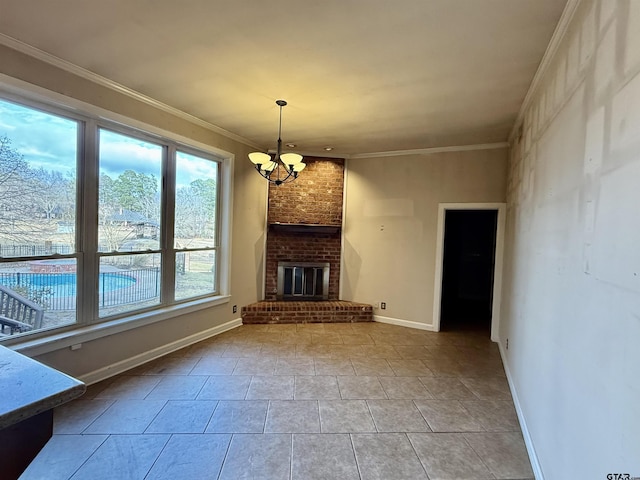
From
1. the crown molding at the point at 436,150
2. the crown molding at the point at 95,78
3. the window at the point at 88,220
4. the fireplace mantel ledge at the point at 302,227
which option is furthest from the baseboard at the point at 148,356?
the crown molding at the point at 436,150

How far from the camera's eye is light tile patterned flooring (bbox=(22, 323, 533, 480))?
6.63 feet

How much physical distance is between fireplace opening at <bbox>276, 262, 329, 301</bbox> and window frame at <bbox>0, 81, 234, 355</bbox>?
160 centimetres

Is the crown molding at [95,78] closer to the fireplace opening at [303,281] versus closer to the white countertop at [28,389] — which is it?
the fireplace opening at [303,281]

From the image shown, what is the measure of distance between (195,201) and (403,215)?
326cm

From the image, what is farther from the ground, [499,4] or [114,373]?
[499,4]

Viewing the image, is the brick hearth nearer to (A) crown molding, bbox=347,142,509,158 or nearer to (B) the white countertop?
(A) crown molding, bbox=347,142,509,158

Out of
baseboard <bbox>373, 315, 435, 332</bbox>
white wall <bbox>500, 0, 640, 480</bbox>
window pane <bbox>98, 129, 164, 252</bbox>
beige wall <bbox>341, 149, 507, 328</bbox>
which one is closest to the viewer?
white wall <bbox>500, 0, 640, 480</bbox>

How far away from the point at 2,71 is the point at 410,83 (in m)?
3.22

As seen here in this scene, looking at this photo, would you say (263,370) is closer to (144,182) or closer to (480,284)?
(144,182)

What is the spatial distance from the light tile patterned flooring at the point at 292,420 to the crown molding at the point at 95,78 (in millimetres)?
2852

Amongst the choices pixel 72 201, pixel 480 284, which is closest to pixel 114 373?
pixel 72 201

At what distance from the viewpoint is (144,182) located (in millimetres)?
3574

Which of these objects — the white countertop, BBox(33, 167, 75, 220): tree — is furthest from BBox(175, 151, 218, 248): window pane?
the white countertop

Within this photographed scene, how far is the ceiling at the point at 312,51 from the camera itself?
192cm
